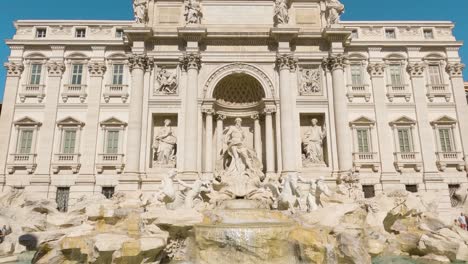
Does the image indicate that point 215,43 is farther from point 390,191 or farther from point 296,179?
point 390,191

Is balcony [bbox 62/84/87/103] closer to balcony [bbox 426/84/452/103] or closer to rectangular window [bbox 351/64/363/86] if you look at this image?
rectangular window [bbox 351/64/363/86]

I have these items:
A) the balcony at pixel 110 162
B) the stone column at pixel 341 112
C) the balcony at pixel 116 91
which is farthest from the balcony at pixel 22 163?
the stone column at pixel 341 112

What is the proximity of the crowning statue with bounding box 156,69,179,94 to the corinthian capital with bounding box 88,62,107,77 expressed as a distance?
3891mm

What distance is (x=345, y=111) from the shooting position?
68.3 feet

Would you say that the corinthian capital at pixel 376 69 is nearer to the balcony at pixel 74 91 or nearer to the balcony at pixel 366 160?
the balcony at pixel 366 160

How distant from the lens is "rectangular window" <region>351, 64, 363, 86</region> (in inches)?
882

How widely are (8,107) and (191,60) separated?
12.3 metres

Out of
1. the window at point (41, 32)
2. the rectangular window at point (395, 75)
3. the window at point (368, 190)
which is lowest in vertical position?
the window at point (368, 190)

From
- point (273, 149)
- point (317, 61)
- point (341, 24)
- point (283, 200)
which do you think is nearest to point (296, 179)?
point (283, 200)

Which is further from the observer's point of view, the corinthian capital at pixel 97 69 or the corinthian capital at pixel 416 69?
the corinthian capital at pixel 416 69

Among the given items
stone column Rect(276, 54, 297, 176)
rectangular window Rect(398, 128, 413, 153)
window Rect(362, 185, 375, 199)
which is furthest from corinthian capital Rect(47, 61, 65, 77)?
rectangular window Rect(398, 128, 413, 153)

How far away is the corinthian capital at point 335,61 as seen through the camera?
2138 cm

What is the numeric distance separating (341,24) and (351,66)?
3.01 meters

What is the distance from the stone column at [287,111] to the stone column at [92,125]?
1200cm
